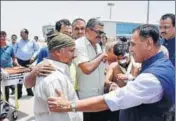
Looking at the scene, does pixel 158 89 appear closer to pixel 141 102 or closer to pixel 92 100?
pixel 141 102

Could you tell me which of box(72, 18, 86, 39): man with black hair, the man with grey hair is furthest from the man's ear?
box(72, 18, 86, 39): man with black hair

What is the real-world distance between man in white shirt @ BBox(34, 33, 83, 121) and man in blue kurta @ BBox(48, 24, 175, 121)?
0.11 metres

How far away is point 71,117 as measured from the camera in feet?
6.73

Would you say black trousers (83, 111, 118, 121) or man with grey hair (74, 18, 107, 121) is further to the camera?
black trousers (83, 111, 118, 121)

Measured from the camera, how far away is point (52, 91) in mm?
1914

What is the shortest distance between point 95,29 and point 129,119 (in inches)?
54.2

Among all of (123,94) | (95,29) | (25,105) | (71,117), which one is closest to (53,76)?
(71,117)

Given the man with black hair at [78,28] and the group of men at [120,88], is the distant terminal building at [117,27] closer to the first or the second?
the man with black hair at [78,28]

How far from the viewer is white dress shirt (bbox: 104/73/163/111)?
5.70 ft

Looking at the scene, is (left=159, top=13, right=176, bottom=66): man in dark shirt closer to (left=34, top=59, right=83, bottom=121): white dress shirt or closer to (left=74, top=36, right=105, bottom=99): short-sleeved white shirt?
(left=74, top=36, right=105, bottom=99): short-sleeved white shirt

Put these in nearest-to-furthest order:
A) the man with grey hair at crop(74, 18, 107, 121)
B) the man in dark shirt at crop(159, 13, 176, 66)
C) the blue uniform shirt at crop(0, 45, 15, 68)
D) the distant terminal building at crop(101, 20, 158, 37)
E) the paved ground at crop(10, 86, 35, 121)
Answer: the man with grey hair at crop(74, 18, 107, 121), the man in dark shirt at crop(159, 13, 176, 66), the paved ground at crop(10, 86, 35, 121), the blue uniform shirt at crop(0, 45, 15, 68), the distant terminal building at crop(101, 20, 158, 37)

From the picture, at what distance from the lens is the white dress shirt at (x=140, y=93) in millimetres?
1736

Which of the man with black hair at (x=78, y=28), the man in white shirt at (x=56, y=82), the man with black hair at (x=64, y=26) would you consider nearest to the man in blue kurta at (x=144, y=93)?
the man in white shirt at (x=56, y=82)

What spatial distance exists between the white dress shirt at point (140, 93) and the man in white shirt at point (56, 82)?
363mm
